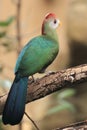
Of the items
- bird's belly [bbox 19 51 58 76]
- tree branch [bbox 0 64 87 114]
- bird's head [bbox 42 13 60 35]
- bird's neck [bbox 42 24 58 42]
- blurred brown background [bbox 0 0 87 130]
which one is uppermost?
bird's head [bbox 42 13 60 35]

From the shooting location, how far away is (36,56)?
7.09ft

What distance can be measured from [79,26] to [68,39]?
17 centimetres

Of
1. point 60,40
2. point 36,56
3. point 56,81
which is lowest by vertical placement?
point 60,40

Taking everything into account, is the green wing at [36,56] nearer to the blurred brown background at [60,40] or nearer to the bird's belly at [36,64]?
the bird's belly at [36,64]

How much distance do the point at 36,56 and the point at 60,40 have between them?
3055 millimetres

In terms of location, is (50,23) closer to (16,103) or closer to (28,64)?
(28,64)

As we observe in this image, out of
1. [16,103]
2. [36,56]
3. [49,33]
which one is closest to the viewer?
[16,103]

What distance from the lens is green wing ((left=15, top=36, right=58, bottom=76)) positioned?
6.95ft

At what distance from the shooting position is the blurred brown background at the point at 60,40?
15.9 feet

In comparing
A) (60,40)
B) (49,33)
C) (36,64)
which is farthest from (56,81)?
(60,40)

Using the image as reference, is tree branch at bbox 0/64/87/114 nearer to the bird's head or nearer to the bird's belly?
the bird's belly

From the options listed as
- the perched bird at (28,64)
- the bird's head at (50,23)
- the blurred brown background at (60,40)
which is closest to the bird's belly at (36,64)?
the perched bird at (28,64)

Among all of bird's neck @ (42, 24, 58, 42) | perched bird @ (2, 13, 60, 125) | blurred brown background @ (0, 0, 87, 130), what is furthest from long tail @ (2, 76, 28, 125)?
blurred brown background @ (0, 0, 87, 130)

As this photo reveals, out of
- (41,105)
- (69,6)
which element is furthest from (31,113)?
(69,6)
